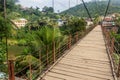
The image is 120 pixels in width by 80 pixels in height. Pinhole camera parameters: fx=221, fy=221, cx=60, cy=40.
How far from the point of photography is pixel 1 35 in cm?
2556

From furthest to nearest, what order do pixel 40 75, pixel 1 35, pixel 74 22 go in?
1. pixel 1 35
2. pixel 74 22
3. pixel 40 75

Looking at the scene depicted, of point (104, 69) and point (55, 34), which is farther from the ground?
point (55, 34)

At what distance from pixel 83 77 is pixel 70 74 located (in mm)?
337

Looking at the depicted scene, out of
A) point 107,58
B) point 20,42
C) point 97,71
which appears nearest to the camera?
point 97,71

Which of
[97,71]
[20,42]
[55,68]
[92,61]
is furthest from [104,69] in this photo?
[20,42]

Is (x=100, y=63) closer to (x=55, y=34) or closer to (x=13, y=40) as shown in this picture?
(x=55, y=34)

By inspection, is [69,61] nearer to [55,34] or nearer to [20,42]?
[55,34]

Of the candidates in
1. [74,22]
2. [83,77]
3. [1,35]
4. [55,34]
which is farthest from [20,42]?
[83,77]

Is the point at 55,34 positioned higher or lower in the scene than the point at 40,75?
higher

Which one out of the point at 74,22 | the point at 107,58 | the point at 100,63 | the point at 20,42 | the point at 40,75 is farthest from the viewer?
the point at 20,42

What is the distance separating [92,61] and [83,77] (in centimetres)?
145

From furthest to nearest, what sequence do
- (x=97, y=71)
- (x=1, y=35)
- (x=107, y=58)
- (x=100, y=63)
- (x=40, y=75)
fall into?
(x=1, y=35)
(x=107, y=58)
(x=100, y=63)
(x=97, y=71)
(x=40, y=75)

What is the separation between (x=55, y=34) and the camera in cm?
714

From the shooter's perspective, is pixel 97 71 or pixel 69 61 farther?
pixel 69 61
